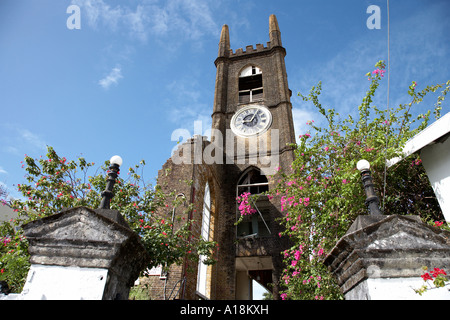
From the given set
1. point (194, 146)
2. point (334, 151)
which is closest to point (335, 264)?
point (334, 151)

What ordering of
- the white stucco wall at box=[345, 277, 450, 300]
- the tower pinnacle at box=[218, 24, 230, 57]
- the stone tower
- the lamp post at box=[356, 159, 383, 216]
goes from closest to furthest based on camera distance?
the white stucco wall at box=[345, 277, 450, 300]
the lamp post at box=[356, 159, 383, 216]
the stone tower
the tower pinnacle at box=[218, 24, 230, 57]

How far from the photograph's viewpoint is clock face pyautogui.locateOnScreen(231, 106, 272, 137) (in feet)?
58.2

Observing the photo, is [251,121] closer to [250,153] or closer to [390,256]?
[250,153]

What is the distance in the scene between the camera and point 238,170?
1612cm

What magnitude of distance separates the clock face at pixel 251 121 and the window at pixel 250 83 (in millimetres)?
1600

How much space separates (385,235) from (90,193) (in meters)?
6.44

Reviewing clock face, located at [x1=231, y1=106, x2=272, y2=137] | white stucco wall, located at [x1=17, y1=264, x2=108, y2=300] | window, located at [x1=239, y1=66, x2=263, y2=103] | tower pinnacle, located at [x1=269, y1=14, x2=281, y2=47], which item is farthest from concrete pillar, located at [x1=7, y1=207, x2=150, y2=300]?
tower pinnacle, located at [x1=269, y1=14, x2=281, y2=47]

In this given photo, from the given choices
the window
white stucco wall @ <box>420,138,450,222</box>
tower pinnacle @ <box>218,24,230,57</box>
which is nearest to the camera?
white stucco wall @ <box>420,138,450,222</box>

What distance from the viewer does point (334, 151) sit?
23.2 ft

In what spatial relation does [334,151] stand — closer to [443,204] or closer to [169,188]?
[443,204]

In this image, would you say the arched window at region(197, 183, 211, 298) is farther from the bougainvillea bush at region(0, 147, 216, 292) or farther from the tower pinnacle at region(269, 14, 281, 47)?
the tower pinnacle at region(269, 14, 281, 47)

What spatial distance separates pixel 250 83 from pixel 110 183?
61.2 ft

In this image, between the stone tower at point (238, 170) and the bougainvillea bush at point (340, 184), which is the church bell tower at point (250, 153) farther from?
the bougainvillea bush at point (340, 184)

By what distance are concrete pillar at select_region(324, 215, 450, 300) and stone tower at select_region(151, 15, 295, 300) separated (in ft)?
19.8
